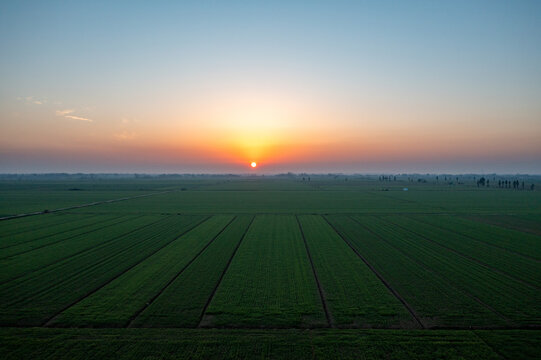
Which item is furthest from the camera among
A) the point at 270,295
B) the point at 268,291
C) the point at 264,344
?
the point at 268,291

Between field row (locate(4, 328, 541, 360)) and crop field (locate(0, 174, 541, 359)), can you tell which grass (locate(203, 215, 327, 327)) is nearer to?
crop field (locate(0, 174, 541, 359))

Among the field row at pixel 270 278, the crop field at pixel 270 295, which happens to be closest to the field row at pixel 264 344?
the crop field at pixel 270 295

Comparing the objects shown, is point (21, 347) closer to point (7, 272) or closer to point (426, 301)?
point (7, 272)

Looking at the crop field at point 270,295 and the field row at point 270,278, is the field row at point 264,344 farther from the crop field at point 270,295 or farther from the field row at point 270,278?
the field row at point 270,278

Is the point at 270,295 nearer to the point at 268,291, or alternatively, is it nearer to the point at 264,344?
the point at 268,291

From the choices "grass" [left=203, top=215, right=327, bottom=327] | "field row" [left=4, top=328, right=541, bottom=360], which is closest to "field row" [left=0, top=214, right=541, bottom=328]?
"grass" [left=203, top=215, right=327, bottom=327]

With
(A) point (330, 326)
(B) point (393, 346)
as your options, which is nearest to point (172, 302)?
(A) point (330, 326)

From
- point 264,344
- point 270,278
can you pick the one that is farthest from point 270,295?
point 264,344

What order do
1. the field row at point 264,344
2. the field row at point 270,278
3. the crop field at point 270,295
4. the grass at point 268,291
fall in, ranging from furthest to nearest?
the field row at point 270,278 < the grass at point 268,291 < the crop field at point 270,295 < the field row at point 264,344
